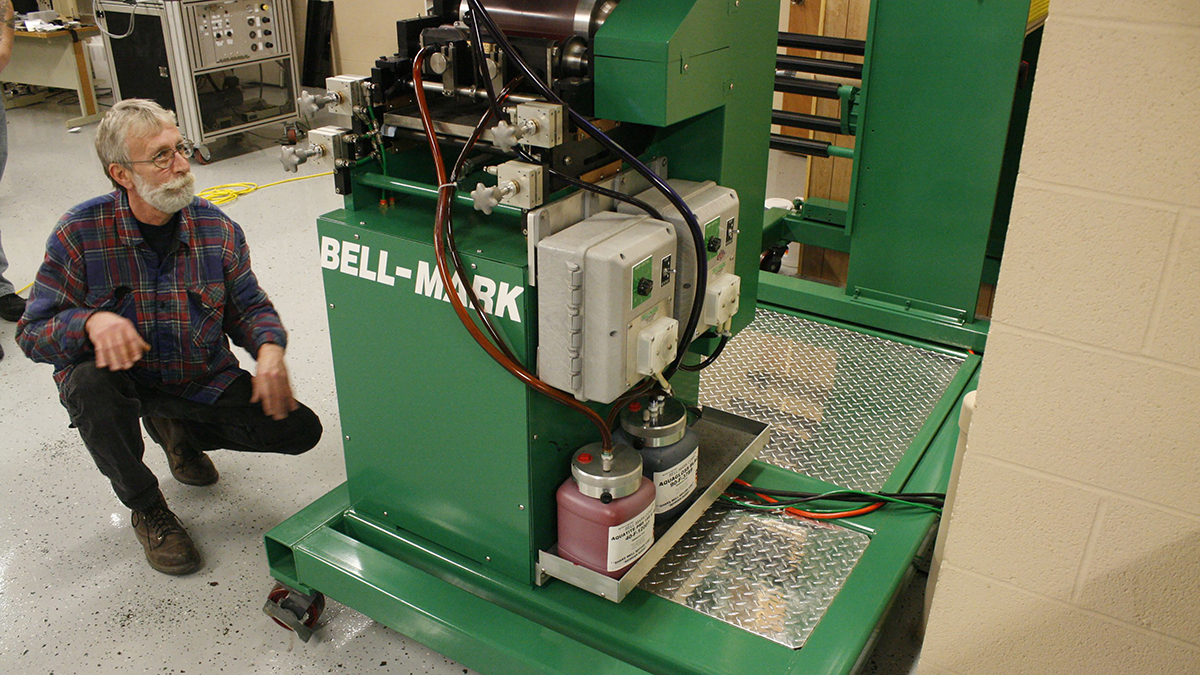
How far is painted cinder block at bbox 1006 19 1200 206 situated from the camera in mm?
1091

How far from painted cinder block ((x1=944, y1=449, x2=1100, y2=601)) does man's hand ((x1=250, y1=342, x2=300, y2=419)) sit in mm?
1471

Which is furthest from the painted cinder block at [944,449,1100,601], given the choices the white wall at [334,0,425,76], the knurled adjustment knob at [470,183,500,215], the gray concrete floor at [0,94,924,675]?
the white wall at [334,0,425,76]

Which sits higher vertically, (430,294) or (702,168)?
(702,168)

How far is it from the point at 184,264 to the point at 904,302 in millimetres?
2198

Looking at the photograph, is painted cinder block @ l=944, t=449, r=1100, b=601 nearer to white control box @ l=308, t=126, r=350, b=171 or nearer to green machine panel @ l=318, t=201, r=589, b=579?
green machine panel @ l=318, t=201, r=589, b=579

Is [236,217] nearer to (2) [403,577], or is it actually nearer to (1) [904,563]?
(2) [403,577]

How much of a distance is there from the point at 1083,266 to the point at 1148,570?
0.45m

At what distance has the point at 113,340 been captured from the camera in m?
1.97

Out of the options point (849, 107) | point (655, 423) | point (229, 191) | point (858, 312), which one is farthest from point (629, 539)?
point (229, 191)

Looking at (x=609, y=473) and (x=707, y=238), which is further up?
(x=707, y=238)

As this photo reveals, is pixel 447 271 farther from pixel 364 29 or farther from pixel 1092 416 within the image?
pixel 364 29

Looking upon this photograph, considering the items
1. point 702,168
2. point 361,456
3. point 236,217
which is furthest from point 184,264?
point 236,217

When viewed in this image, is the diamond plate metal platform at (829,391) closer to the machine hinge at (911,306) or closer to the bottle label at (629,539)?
the machine hinge at (911,306)

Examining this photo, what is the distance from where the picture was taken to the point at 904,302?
316 centimetres
